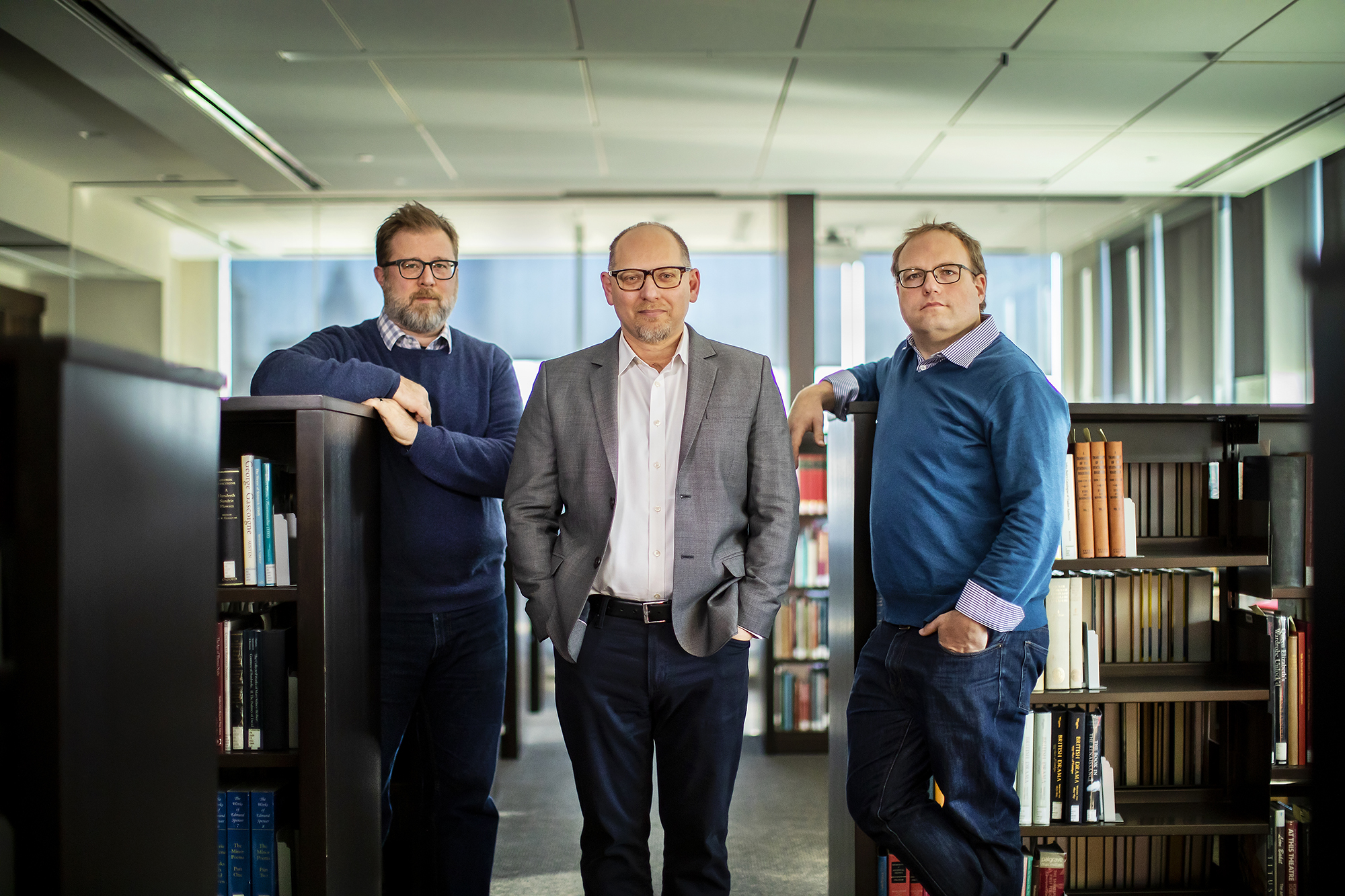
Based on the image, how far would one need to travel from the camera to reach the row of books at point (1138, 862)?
Answer: 2.40 meters

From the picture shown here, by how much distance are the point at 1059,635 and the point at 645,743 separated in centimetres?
108

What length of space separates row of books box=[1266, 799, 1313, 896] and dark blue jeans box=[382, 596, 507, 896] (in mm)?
1975

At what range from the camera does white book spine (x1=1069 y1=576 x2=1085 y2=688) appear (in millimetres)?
2236

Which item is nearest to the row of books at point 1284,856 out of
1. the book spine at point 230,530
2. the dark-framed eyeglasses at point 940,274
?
the dark-framed eyeglasses at point 940,274

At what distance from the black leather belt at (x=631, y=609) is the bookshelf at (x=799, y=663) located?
2.46m

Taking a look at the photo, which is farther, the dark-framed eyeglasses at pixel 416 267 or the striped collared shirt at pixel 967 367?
the dark-framed eyeglasses at pixel 416 267

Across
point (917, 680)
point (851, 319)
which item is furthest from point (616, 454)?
point (851, 319)

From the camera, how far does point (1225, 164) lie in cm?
524

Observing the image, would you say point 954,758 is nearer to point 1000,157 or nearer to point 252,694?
point 252,694

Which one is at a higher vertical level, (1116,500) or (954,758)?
(1116,500)

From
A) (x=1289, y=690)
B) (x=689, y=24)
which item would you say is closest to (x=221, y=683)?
(x=1289, y=690)

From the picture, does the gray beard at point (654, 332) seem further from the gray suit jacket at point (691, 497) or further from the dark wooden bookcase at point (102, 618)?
the dark wooden bookcase at point (102, 618)

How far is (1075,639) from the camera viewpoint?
2.24m

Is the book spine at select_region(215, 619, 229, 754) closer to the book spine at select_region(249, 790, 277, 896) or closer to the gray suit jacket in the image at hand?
the book spine at select_region(249, 790, 277, 896)
